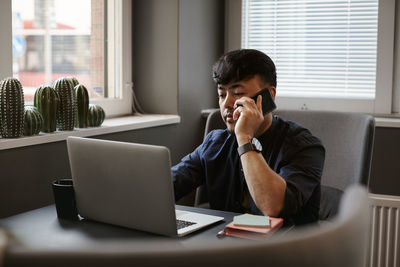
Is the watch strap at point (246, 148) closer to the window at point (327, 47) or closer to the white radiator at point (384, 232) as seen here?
the white radiator at point (384, 232)

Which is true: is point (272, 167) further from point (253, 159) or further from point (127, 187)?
point (127, 187)

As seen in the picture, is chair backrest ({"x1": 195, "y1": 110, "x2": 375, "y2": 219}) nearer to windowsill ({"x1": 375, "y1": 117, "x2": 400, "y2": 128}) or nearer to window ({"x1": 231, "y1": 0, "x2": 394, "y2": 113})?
windowsill ({"x1": 375, "y1": 117, "x2": 400, "y2": 128})

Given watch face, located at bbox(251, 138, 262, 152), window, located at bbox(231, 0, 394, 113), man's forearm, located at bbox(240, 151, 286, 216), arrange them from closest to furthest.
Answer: man's forearm, located at bbox(240, 151, 286, 216) < watch face, located at bbox(251, 138, 262, 152) < window, located at bbox(231, 0, 394, 113)

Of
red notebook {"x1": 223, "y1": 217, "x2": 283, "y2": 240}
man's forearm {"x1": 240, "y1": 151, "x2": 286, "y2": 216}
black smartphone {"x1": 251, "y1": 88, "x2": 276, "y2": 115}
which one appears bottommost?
red notebook {"x1": 223, "y1": 217, "x2": 283, "y2": 240}

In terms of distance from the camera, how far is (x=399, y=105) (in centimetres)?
287

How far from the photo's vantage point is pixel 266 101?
1882mm

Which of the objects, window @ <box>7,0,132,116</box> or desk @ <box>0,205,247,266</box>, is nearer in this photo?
desk @ <box>0,205,247,266</box>

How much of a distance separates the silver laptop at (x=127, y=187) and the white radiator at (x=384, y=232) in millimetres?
1344

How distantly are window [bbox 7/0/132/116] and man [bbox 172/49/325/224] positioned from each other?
2.62ft

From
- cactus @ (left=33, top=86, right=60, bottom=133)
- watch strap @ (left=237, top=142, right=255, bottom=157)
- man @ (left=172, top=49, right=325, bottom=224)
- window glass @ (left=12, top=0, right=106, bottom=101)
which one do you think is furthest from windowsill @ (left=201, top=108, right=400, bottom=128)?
cactus @ (left=33, top=86, right=60, bottom=133)

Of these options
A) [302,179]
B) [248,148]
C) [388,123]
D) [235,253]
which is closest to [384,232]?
[388,123]

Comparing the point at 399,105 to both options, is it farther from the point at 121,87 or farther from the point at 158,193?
the point at 158,193

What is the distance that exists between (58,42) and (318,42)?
142 cm

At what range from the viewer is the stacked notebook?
1378 millimetres
